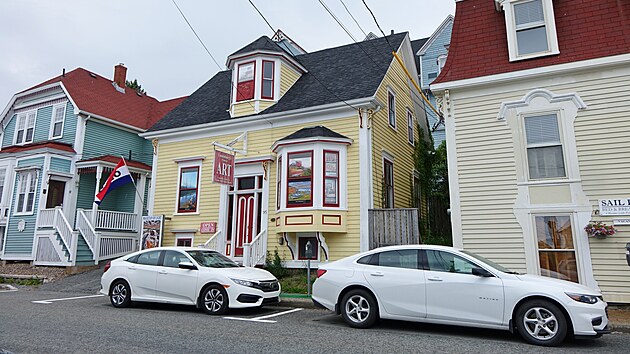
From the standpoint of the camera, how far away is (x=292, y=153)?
13070 mm

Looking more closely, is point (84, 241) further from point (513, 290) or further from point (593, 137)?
point (593, 137)

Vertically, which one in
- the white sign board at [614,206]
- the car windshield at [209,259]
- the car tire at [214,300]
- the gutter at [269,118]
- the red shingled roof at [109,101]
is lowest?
the car tire at [214,300]

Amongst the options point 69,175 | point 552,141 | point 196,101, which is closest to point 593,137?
point 552,141

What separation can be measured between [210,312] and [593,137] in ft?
30.4

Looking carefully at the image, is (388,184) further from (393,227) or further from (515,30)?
(515,30)

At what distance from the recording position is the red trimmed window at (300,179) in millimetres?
12523

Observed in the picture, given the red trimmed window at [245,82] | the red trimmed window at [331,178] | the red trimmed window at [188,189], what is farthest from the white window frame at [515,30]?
the red trimmed window at [188,189]

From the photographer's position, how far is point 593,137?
31.0 ft

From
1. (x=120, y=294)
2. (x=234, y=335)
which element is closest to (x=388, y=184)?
(x=120, y=294)

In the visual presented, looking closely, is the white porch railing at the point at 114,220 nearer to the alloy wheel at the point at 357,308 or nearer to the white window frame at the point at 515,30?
the alloy wheel at the point at 357,308

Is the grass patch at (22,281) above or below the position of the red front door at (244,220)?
below

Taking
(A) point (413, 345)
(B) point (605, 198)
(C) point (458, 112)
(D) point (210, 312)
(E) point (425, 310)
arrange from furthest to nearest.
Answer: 1. (C) point (458, 112)
2. (B) point (605, 198)
3. (D) point (210, 312)
4. (E) point (425, 310)
5. (A) point (413, 345)

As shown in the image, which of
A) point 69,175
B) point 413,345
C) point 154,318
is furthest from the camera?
point 69,175

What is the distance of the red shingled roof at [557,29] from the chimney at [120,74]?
18880 millimetres
